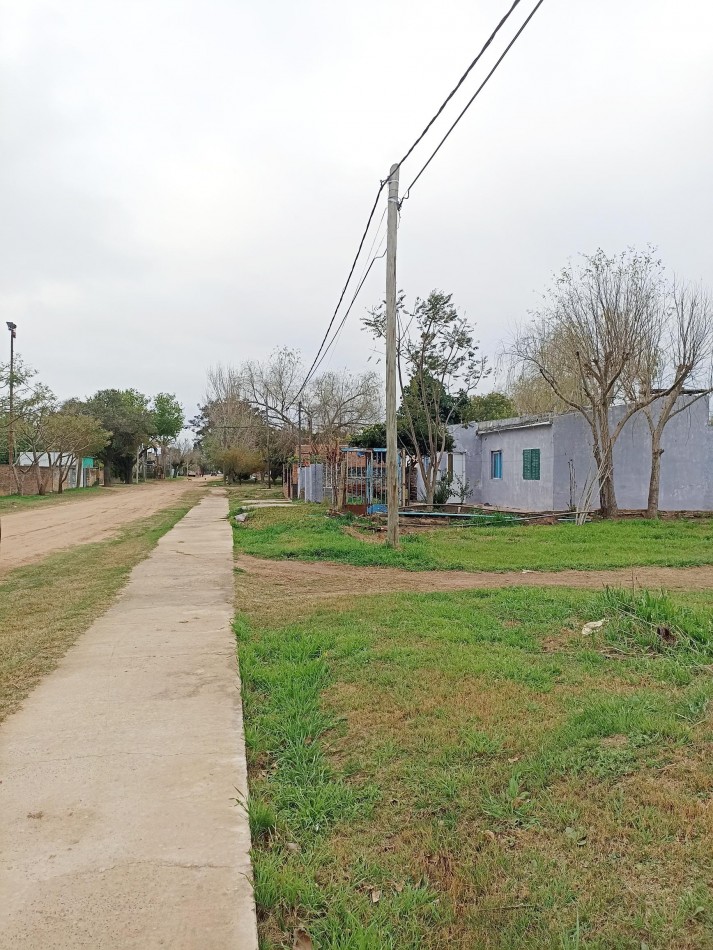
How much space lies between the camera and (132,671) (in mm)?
5363

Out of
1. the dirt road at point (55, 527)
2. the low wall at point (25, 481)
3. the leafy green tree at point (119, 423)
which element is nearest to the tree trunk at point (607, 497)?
the dirt road at point (55, 527)

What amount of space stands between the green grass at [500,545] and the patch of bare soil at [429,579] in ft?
1.58

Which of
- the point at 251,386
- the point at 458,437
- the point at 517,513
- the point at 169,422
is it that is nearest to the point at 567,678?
the point at 517,513

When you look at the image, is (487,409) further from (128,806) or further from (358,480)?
(128,806)

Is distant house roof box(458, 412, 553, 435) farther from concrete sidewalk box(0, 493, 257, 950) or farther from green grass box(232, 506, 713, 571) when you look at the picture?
concrete sidewalk box(0, 493, 257, 950)

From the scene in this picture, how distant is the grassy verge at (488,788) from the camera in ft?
8.13

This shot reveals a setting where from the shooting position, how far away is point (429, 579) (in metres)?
10.0

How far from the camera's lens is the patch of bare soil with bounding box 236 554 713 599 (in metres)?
9.10

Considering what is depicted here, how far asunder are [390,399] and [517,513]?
1006 cm

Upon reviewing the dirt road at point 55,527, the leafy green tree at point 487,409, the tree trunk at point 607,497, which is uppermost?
the leafy green tree at point 487,409

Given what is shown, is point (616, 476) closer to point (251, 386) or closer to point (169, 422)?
point (251, 386)

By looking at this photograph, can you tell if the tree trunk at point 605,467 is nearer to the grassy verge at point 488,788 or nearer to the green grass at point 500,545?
the green grass at point 500,545

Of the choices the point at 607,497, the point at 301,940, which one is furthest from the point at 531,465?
the point at 301,940

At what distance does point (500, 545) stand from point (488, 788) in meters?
10.8
